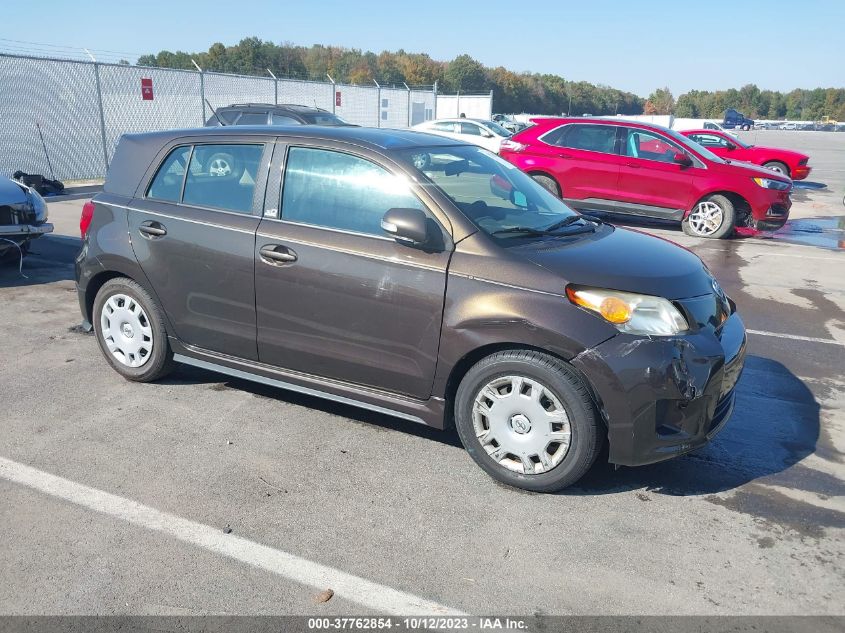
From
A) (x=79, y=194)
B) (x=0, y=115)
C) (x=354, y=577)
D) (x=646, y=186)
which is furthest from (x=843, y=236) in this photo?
(x=0, y=115)

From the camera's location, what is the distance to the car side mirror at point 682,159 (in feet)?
37.2

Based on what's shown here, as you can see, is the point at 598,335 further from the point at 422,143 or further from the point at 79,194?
the point at 79,194

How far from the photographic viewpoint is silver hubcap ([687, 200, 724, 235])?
1150cm

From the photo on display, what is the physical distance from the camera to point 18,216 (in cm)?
766

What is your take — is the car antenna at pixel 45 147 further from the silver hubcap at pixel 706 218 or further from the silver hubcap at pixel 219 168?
the silver hubcap at pixel 706 218

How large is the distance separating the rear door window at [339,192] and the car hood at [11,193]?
196 inches

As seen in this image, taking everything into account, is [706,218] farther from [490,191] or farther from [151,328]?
[151,328]

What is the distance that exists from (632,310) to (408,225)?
1.20 m

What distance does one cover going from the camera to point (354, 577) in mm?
2951

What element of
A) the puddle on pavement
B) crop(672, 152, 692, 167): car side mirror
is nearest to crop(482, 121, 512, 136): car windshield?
the puddle on pavement

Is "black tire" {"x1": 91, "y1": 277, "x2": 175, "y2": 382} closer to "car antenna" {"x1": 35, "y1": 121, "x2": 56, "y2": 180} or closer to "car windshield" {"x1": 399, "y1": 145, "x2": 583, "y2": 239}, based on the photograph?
"car windshield" {"x1": 399, "y1": 145, "x2": 583, "y2": 239}

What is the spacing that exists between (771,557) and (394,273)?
2.23 meters

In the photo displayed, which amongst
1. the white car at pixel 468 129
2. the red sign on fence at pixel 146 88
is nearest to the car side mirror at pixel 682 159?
the white car at pixel 468 129

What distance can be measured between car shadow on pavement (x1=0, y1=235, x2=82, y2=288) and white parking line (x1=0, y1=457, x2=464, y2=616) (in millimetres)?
4308
